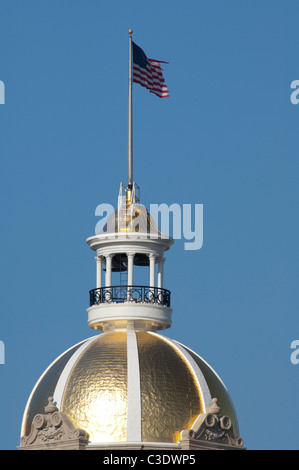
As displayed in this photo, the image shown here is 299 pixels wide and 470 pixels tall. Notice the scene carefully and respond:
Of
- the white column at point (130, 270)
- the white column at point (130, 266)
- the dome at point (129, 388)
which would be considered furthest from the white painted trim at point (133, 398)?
the white column at point (130, 266)

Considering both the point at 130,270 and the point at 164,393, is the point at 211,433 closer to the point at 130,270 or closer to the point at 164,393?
the point at 164,393

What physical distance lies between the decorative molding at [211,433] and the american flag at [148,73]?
55.6 feet

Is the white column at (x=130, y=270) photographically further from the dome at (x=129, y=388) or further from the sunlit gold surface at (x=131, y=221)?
the dome at (x=129, y=388)

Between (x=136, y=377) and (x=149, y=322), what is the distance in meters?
4.36

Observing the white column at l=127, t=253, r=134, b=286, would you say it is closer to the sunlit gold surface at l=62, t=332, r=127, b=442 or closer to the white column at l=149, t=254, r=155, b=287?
the white column at l=149, t=254, r=155, b=287

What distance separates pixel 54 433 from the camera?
374ft

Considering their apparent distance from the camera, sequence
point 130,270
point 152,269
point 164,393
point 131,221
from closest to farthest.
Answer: point 164,393
point 130,270
point 152,269
point 131,221

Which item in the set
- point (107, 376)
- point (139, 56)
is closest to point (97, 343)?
point (107, 376)

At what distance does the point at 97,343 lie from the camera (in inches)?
4601

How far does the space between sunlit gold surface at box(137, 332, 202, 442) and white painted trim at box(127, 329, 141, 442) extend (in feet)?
0.68

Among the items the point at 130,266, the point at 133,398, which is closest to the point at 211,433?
the point at 133,398

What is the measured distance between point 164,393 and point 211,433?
2684 millimetres

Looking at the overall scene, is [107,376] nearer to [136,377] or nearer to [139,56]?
[136,377]
